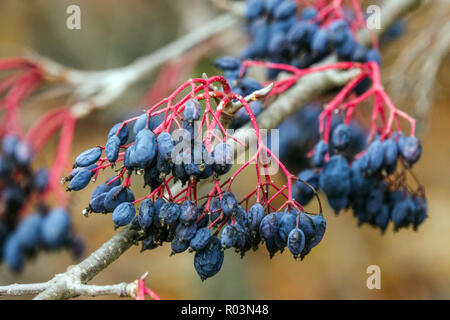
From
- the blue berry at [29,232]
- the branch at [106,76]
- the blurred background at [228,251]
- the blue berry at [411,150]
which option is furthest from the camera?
the blurred background at [228,251]

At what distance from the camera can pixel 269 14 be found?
1565 mm

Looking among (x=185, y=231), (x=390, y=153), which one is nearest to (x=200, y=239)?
(x=185, y=231)

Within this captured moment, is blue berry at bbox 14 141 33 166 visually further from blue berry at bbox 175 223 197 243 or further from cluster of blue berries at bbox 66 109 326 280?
blue berry at bbox 175 223 197 243

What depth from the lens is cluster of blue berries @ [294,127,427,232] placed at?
1.17 m

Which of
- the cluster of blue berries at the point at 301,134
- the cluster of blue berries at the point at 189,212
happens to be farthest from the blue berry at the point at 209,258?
the cluster of blue berries at the point at 301,134

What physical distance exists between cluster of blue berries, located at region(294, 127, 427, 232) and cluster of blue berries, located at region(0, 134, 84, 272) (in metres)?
0.79

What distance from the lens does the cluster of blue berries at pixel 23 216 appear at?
1.57 metres

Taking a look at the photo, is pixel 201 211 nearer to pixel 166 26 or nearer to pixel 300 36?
pixel 300 36

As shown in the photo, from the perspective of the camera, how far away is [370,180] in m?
1.24

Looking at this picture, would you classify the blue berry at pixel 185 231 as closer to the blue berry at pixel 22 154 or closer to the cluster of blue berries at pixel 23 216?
the cluster of blue berries at pixel 23 216

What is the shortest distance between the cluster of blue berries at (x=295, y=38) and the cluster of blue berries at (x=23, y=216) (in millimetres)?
786

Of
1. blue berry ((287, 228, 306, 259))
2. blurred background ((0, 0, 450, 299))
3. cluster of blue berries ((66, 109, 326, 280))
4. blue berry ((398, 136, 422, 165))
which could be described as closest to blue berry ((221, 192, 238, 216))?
cluster of blue berries ((66, 109, 326, 280))

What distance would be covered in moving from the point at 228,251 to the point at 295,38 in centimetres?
140
